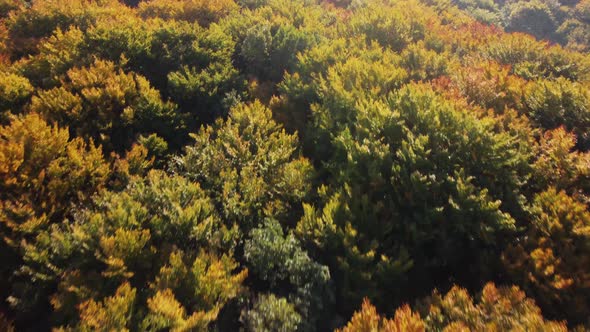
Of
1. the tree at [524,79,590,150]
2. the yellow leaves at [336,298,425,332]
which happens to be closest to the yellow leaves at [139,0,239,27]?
Answer: the tree at [524,79,590,150]

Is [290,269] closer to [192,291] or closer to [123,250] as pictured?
[192,291]

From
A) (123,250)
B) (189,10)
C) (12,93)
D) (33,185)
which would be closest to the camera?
(123,250)

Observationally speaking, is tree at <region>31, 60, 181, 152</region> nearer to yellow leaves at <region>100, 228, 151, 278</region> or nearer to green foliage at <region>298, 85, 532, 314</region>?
yellow leaves at <region>100, 228, 151, 278</region>

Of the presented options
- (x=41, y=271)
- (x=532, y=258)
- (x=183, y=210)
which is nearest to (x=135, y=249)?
(x=183, y=210)

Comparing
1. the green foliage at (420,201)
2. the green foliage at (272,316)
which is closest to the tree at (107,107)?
the green foliage at (420,201)

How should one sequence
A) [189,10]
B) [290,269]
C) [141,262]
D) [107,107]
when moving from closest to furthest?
[141,262]
[290,269]
[107,107]
[189,10]

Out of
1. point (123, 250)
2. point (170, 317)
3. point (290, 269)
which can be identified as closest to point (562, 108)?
point (290, 269)

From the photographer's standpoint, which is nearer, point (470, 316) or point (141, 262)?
point (470, 316)

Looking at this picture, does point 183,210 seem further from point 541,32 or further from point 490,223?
point 541,32

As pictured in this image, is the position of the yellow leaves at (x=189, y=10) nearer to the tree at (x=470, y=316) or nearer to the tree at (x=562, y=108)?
the tree at (x=562, y=108)

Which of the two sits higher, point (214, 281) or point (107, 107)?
point (107, 107)

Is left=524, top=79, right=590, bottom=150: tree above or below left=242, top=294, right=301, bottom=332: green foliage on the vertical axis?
above
